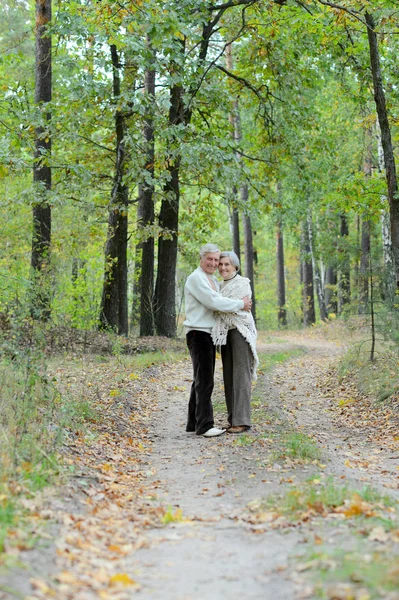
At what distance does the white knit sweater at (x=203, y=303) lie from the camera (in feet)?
25.9

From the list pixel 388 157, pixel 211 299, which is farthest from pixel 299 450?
pixel 388 157

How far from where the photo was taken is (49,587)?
3.45 metres

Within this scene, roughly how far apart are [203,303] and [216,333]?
42cm

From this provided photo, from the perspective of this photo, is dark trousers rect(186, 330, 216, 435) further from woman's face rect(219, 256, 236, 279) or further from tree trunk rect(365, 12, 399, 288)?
tree trunk rect(365, 12, 399, 288)

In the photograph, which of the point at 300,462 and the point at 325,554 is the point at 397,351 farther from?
the point at 325,554

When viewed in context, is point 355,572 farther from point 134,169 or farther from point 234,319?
point 134,169

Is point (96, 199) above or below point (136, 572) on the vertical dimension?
above

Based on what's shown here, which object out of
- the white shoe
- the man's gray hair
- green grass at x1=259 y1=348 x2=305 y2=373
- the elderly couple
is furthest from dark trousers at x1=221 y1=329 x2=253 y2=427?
green grass at x1=259 y1=348 x2=305 y2=373

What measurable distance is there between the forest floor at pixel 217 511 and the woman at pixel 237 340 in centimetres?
32

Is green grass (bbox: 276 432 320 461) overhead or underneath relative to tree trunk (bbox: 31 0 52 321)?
underneath

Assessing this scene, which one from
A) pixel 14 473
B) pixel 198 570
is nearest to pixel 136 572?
→ pixel 198 570

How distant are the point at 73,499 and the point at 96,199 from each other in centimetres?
1396

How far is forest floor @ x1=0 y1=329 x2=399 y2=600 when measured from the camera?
11.8ft

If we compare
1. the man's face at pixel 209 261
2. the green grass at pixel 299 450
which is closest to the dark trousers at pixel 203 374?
the man's face at pixel 209 261
